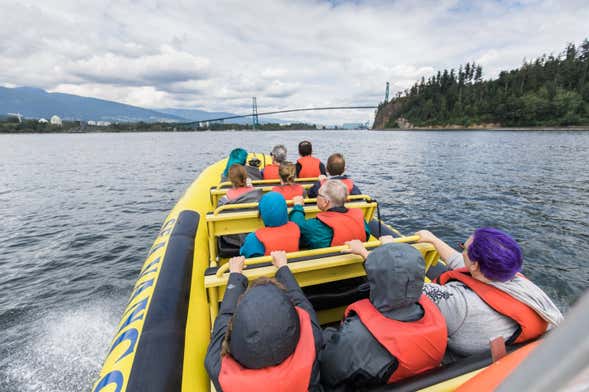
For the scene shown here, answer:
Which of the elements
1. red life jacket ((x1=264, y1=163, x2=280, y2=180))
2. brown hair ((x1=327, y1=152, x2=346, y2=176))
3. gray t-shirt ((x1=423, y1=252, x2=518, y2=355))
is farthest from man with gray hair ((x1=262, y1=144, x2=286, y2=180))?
gray t-shirt ((x1=423, y1=252, x2=518, y2=355))

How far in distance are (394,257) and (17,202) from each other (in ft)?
43.7

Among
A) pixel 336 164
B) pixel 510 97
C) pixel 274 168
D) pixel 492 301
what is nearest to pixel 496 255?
pixel 492 301

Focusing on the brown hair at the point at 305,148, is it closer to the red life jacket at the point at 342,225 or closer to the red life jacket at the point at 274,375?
the red life jacket at the point at 342,225

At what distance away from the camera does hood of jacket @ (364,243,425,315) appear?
1.45 m

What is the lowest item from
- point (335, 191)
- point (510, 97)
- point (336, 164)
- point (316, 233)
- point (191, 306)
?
point (191, 306)

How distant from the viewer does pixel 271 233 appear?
2527 millimetres

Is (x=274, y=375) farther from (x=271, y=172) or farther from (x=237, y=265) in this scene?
(x=271, y=172)

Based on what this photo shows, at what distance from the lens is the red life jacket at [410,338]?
4.77 ft

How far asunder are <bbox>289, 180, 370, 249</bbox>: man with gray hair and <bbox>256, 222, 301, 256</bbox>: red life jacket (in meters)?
0.31

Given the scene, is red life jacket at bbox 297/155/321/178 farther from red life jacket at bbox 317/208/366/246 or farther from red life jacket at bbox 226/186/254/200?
red life jacket at bbox 317/208/366/246

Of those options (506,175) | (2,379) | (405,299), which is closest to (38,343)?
(2,379)

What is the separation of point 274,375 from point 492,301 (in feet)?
4.42

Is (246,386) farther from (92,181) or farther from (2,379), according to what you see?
(92,181)

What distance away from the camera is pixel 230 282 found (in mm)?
1904
